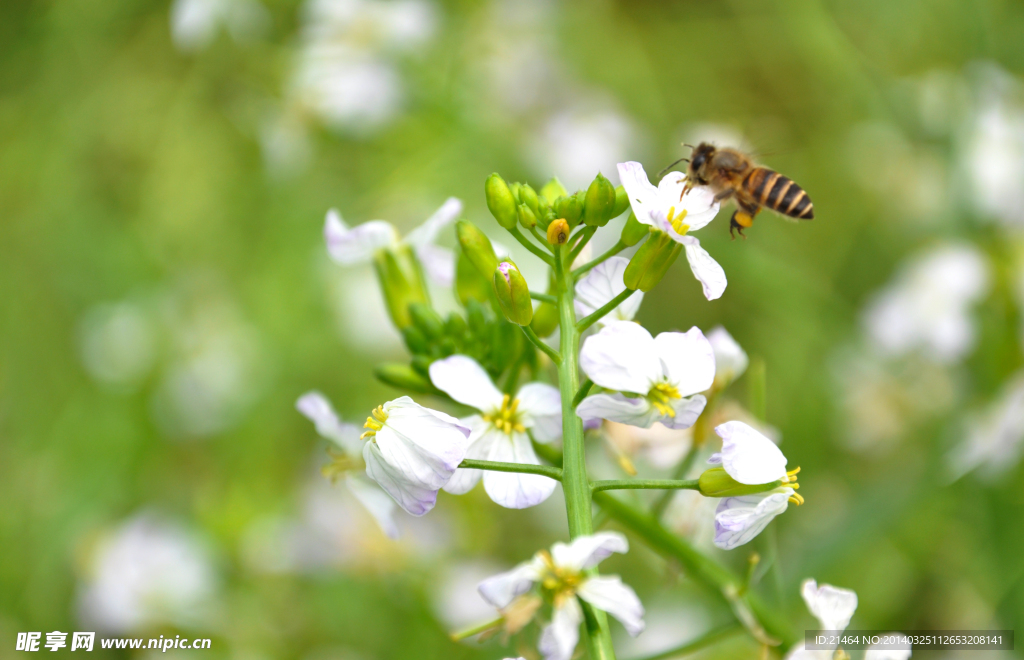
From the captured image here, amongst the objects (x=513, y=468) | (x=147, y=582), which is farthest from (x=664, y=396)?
(x=147, y=582)

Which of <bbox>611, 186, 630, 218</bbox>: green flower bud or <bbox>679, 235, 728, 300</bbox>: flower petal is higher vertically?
<bbox>611, 186, 630, 218</bbox>: green flower bud

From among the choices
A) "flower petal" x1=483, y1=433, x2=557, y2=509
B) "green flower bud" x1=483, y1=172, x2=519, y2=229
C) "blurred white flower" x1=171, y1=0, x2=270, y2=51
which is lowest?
"flower petal" x1=483, y1=433, x2=557, y2=509

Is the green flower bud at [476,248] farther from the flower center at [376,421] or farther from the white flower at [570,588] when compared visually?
the white flower at [570,588]

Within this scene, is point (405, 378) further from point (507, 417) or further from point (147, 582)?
point (147, 582)

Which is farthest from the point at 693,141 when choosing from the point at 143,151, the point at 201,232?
the point at 143,151

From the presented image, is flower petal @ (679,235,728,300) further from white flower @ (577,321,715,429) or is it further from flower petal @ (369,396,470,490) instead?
flower petal @ (369,396,470,490)

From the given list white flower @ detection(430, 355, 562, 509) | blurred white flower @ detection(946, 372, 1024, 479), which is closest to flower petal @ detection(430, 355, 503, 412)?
white flower @ detection(430, 355, 562, 509)

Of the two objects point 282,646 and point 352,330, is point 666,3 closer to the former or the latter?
point 352,330
